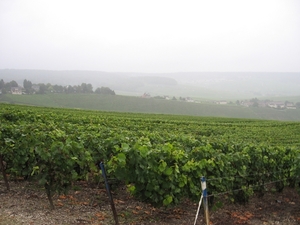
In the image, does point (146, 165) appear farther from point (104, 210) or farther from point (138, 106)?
point (138, 106)

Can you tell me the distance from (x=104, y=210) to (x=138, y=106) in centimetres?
10492

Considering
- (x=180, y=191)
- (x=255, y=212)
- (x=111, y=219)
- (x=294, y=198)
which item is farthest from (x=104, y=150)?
(x=294, y=198)

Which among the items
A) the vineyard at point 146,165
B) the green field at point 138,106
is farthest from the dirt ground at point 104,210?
the green field at point 138,106

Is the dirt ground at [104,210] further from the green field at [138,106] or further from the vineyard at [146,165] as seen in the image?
the green field at [138,106]

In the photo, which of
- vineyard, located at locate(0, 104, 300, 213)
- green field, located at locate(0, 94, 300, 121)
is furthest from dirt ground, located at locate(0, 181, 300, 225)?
green field, located at locate(0, 94, 300, 121)

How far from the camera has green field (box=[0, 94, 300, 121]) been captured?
104 meters

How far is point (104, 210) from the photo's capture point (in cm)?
617

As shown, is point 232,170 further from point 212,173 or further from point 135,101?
point 135,101

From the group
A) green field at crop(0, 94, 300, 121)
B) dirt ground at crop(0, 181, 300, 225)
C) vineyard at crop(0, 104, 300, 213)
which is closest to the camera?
vineyard at crop(0, 104, 300, 213)

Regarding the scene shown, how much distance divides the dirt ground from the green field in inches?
3838

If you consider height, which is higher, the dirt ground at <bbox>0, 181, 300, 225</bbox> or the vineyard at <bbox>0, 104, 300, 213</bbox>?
the vineyard at <bbox>0, 104, 300, 213</bbox>

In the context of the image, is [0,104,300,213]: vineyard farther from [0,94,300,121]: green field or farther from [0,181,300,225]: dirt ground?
[0,94,300,121]: green field

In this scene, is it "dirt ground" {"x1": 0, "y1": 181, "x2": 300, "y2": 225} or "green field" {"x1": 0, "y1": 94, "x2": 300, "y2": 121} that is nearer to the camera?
"dirt ground" {"x1": 0, "y1": 181, "x2": 300, "y2": 225}

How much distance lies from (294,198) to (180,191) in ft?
15.0
